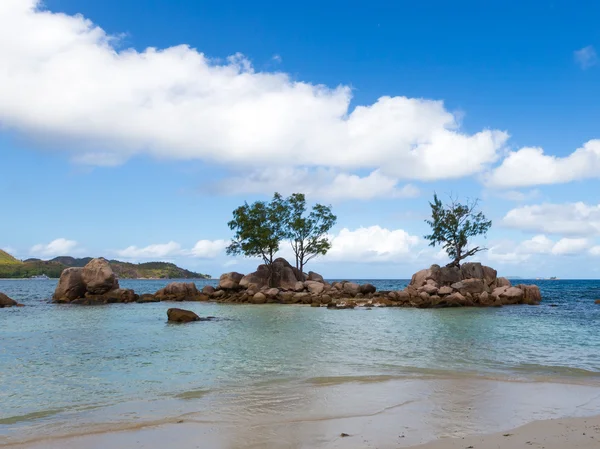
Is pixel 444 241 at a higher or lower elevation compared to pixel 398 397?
higher

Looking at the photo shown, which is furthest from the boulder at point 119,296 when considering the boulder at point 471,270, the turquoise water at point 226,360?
the boulder at point 471,270

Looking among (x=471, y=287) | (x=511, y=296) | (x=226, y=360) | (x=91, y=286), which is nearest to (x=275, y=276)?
(x=91, y=286)

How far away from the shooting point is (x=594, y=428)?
30.5ft

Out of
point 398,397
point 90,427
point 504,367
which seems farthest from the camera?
point 504,367

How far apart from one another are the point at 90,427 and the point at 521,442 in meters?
8.60

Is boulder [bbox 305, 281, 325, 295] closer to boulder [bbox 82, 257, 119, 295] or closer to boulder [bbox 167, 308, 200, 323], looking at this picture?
boulder [bbox 82, 257, 119, 295]

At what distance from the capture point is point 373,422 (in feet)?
33.0

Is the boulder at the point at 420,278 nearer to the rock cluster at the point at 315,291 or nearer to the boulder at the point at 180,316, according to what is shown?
the rock cluster at the point at 315,291

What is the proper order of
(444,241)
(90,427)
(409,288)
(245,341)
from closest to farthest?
1. (90,427)
2. (245,341)
3. (409,288)
4. (444,241)

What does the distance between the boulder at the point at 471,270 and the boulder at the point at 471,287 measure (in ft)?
18.9

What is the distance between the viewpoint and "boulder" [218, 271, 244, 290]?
61588mm

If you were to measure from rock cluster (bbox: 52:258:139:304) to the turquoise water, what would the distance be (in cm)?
2355

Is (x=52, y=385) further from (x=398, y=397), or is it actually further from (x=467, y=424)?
(x=467, y=424)

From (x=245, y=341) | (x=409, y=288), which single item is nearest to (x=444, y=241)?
(x=409, y=288)
